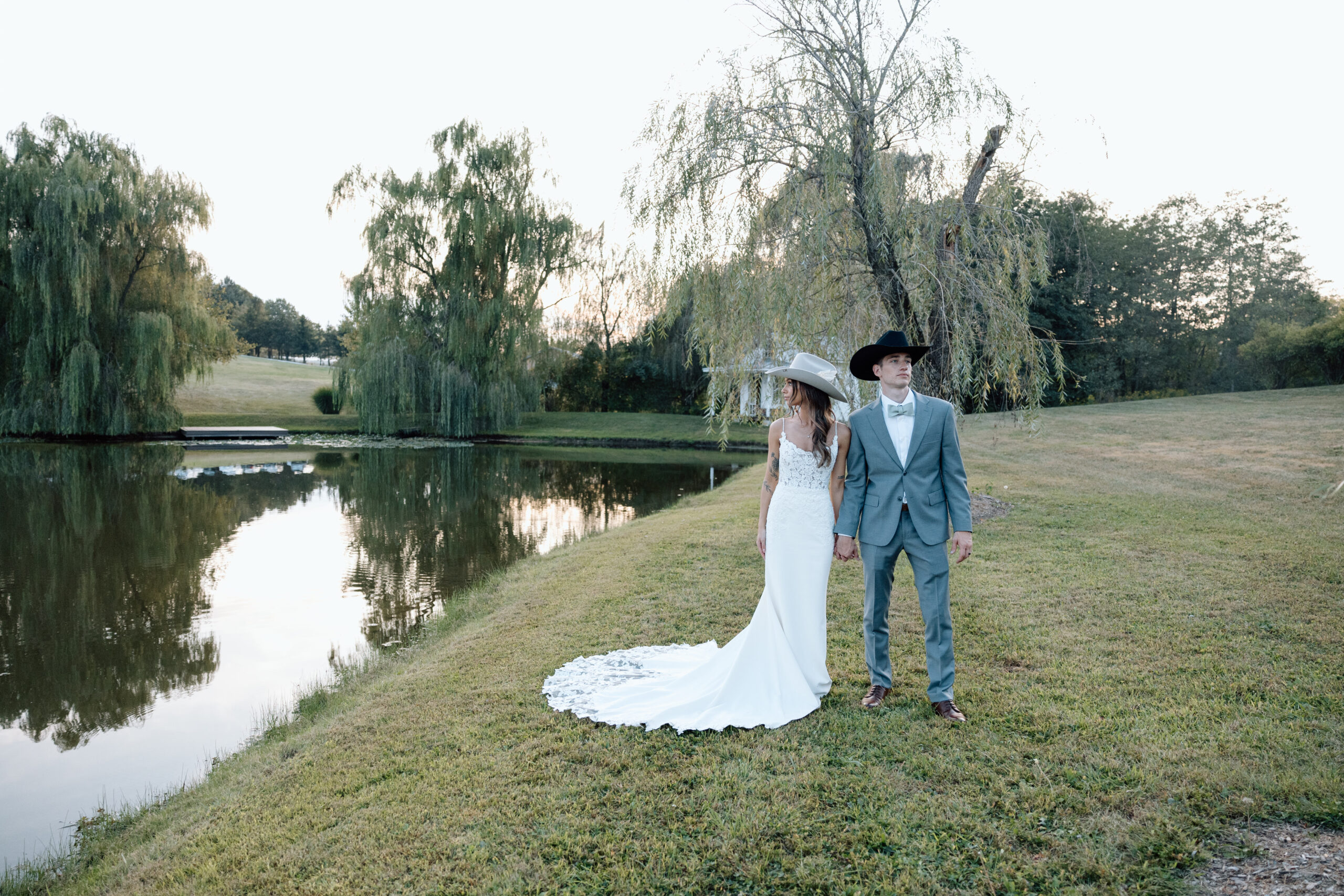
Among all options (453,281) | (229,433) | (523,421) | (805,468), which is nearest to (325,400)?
(229,433)

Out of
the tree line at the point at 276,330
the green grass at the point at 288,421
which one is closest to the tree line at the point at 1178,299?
the green grass at the point at 288,421

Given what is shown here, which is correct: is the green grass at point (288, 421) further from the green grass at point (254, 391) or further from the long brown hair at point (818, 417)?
the long brown hair at point (818, 417)

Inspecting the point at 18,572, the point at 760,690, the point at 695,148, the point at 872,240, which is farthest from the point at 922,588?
the point at 18,572

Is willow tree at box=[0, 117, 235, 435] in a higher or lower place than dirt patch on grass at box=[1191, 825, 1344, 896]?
higher

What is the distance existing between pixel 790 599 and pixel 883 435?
3.11ft

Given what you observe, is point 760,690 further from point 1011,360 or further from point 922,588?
point 1011,360

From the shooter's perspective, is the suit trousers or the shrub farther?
the shrub

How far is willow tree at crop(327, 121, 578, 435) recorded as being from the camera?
1018 inches

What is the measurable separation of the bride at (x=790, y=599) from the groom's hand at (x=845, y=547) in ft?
0.19

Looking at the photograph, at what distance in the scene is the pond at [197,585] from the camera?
4699 mm

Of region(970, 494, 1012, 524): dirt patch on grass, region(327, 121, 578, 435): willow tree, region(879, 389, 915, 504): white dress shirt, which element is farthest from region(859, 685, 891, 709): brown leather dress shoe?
region(327, 121, 578, 435): willow tree

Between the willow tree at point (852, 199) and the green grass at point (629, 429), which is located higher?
the willow tree at point (852, 199)

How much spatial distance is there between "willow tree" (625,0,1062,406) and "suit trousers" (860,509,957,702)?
4.42m

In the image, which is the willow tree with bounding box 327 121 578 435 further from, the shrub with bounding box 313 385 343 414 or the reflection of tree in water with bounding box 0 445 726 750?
the shrub with bounding box 313 385 343 414
